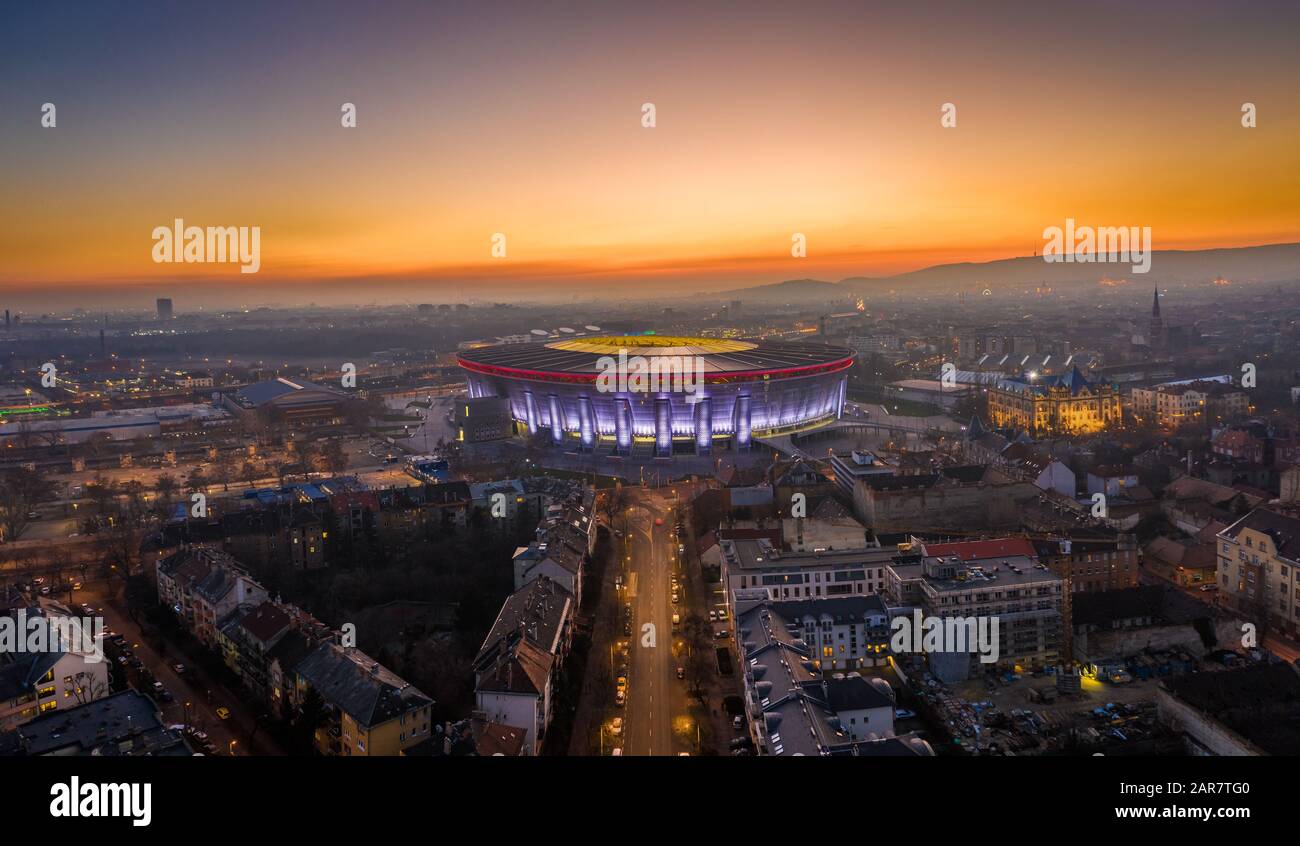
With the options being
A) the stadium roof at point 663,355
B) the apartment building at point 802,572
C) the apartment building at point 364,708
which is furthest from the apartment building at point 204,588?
the stadium roof at point 663,355

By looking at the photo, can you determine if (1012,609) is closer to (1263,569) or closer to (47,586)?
(1263,569)

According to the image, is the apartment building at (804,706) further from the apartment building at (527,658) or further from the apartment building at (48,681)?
the apartment building at (48,681)

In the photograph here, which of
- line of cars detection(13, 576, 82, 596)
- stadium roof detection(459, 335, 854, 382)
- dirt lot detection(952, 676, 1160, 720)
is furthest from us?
stadium roof detection(459, 335, 854, 382)

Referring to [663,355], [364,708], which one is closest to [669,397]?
[663,355]

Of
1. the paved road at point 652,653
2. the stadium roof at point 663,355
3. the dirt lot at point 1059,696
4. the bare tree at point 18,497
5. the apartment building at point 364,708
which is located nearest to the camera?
the apartment building at point 364,708

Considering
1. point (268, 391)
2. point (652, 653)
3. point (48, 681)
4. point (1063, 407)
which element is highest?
point (268, 391)

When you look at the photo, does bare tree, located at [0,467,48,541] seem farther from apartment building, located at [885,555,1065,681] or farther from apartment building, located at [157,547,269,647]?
→ apartment building, located at [885,555,1065,681]

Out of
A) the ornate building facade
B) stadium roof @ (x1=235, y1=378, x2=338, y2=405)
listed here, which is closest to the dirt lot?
the ornate building facade
